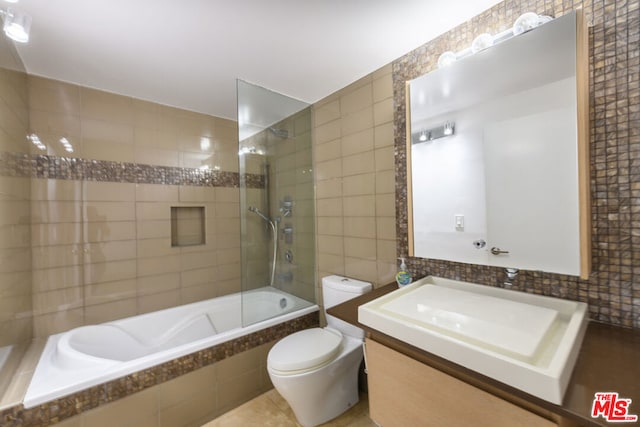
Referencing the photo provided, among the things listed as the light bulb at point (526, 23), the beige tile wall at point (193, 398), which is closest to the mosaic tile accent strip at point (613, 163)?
the light bulb at point (526, 23)

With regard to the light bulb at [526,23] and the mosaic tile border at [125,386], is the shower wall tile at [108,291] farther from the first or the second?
the light bulb at [526,23]

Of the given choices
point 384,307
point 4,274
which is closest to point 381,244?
point 384,307

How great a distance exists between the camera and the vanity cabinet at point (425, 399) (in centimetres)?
72

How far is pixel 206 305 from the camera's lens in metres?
2.43

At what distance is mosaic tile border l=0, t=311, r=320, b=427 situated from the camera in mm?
1165

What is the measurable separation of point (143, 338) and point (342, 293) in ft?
5.80

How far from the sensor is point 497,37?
1146 mm

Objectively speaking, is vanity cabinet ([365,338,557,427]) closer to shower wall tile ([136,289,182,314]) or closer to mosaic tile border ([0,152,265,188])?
mosaic tile border ([0,152,265,188])

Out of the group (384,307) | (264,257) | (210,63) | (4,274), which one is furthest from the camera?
(264,257)

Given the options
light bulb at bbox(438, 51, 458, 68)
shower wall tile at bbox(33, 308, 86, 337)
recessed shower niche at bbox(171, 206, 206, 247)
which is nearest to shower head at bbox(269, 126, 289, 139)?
recessed shower niche at bbox(171, 206, 206, 247)

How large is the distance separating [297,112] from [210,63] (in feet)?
2.66

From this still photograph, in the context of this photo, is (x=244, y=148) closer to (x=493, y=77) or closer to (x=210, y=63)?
(x=210, y=63)

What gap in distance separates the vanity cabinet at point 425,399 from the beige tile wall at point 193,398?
1089 mm

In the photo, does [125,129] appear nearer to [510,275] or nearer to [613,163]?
[510,275]
